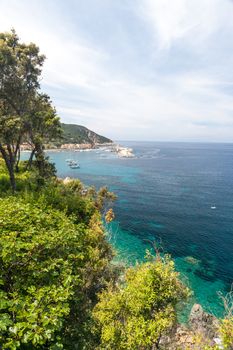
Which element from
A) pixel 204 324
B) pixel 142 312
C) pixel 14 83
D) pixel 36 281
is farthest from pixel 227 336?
pixel 14 83

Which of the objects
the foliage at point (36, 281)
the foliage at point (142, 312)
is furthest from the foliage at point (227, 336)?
the foliage at point (36, 281)

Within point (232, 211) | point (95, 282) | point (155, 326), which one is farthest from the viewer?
point (232, 211)

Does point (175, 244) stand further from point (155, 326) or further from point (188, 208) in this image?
point (155, 326)

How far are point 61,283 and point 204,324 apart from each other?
20.0 m

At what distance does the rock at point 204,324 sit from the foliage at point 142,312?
34.8 feet

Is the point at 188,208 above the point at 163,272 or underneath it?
underneath

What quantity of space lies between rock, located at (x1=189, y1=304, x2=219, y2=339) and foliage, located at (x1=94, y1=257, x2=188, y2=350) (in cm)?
1060

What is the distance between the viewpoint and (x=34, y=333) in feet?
20.7

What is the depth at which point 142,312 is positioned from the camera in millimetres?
13609

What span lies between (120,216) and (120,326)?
4277 centimetres

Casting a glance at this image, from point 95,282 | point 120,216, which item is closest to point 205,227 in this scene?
point 120,216

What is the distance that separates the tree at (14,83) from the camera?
80.2 feet

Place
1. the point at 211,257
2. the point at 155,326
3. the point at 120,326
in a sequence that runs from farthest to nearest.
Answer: the point at 211,257 < the point at 120,326 < the point at 155,326

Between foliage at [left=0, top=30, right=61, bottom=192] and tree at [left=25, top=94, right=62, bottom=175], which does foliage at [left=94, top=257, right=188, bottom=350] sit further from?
tree at [left=25, top=94, right=62, bottom=175]
